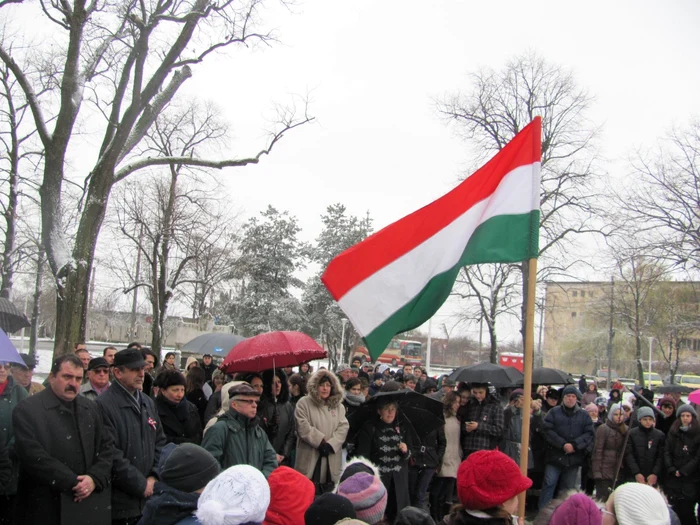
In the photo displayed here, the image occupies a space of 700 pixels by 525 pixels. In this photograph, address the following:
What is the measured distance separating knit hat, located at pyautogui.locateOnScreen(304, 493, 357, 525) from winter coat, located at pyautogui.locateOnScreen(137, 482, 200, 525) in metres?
0.63

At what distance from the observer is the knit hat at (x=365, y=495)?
368 cm

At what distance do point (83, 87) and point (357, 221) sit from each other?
46917mm

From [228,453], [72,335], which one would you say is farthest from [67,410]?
[72,335]

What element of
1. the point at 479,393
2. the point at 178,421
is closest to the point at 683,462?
the point at 479,393

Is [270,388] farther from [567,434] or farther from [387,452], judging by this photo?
[567,434]

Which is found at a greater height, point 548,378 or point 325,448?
point 548,378

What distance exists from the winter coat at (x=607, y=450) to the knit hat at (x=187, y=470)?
7.66 metres

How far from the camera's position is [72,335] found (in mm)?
13344

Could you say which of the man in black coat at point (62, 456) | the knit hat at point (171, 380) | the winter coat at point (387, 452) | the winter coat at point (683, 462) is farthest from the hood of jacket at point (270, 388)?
the winter coat at point (683, 462)

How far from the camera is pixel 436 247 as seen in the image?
540 centimetres

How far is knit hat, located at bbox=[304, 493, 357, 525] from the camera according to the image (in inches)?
123

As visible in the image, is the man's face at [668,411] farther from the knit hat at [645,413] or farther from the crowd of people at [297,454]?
the knit hat at [645,413]

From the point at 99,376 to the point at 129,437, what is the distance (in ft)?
4.49

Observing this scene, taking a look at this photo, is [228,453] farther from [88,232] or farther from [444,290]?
[88,232]
